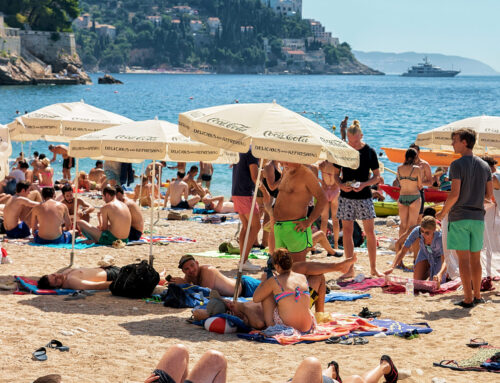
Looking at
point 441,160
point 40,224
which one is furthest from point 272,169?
point 441,160

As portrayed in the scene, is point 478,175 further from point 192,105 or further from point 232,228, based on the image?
point 192,105

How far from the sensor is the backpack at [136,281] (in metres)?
7.34

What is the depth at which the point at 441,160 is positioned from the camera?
18.4m

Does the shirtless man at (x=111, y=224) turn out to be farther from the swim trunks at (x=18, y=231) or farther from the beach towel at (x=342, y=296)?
the beach towel at (x=342, y=296)

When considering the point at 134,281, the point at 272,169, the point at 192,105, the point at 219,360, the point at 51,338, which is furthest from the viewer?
the point at 192,105

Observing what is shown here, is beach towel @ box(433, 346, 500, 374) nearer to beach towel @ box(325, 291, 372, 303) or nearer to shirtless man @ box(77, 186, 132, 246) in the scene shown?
beach towel @ box(325, 291, 372, 303)

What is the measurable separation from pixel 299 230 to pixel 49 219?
14.6ft

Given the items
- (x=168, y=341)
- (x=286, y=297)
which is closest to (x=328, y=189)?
(x=286, y=297)

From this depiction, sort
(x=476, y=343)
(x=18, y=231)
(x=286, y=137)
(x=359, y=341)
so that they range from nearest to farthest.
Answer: (x=476, y=343), (x=359, y=341), (x=286, y=137), (x=18, y=231)

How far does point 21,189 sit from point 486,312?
21.6 feet

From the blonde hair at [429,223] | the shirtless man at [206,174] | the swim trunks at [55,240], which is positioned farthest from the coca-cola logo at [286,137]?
the shirtless man at [206,174]

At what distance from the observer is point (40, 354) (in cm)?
528

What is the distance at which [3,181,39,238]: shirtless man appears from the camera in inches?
418

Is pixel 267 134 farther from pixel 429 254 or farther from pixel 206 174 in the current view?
pixel 206 174
